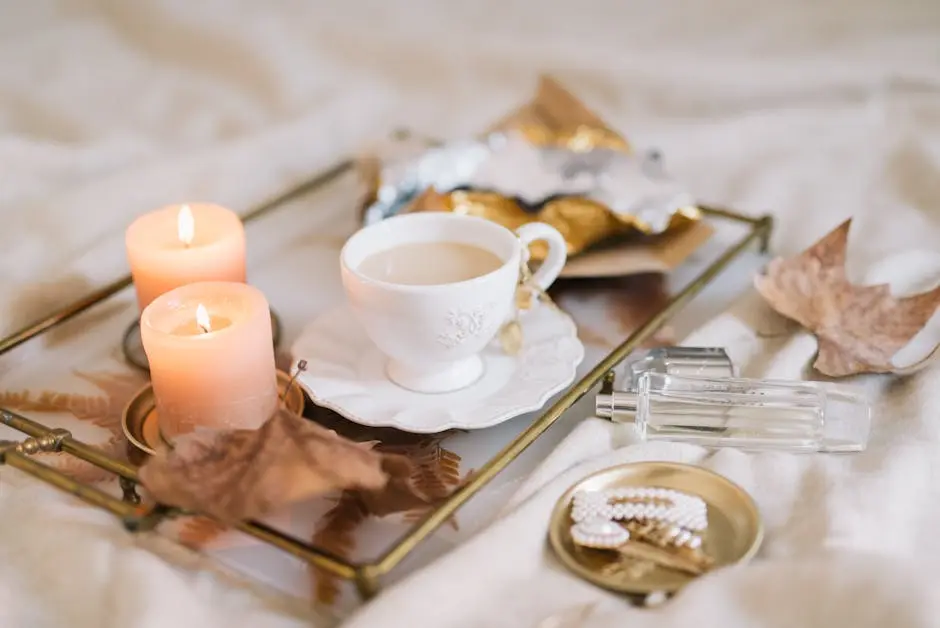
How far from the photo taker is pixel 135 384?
0.70 meters

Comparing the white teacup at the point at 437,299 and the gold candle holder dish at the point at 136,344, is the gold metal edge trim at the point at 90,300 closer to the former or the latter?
the gold candle holder dish at the point at 136,344

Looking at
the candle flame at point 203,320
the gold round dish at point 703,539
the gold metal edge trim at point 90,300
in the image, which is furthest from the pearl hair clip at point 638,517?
the gold metal edge trim at point 90,300

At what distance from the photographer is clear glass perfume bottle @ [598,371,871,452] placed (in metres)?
0.60

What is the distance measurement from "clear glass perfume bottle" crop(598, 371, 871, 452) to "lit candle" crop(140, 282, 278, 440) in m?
0.20

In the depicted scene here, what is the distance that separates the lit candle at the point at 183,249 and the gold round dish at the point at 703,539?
295mm

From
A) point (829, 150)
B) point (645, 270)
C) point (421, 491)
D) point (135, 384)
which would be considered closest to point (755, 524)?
point (421, 491)

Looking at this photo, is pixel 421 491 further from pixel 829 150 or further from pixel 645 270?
pixel 829 150

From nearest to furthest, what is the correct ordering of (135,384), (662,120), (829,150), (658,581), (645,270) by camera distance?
(658,581)
(135,384)
(645,270)
(829,150)
(662,120)

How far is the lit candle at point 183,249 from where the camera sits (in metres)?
0.69

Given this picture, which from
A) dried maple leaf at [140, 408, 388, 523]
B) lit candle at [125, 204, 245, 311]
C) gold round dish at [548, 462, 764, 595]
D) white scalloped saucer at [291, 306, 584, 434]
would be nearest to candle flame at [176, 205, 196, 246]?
lit candle at [125, 204, 245, 311]

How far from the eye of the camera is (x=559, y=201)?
0.81m

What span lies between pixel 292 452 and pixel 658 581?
0.63 feet

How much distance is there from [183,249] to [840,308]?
0.44 m

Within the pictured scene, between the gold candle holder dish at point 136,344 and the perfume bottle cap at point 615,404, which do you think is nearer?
the perfume bottle cap at point 615,404
